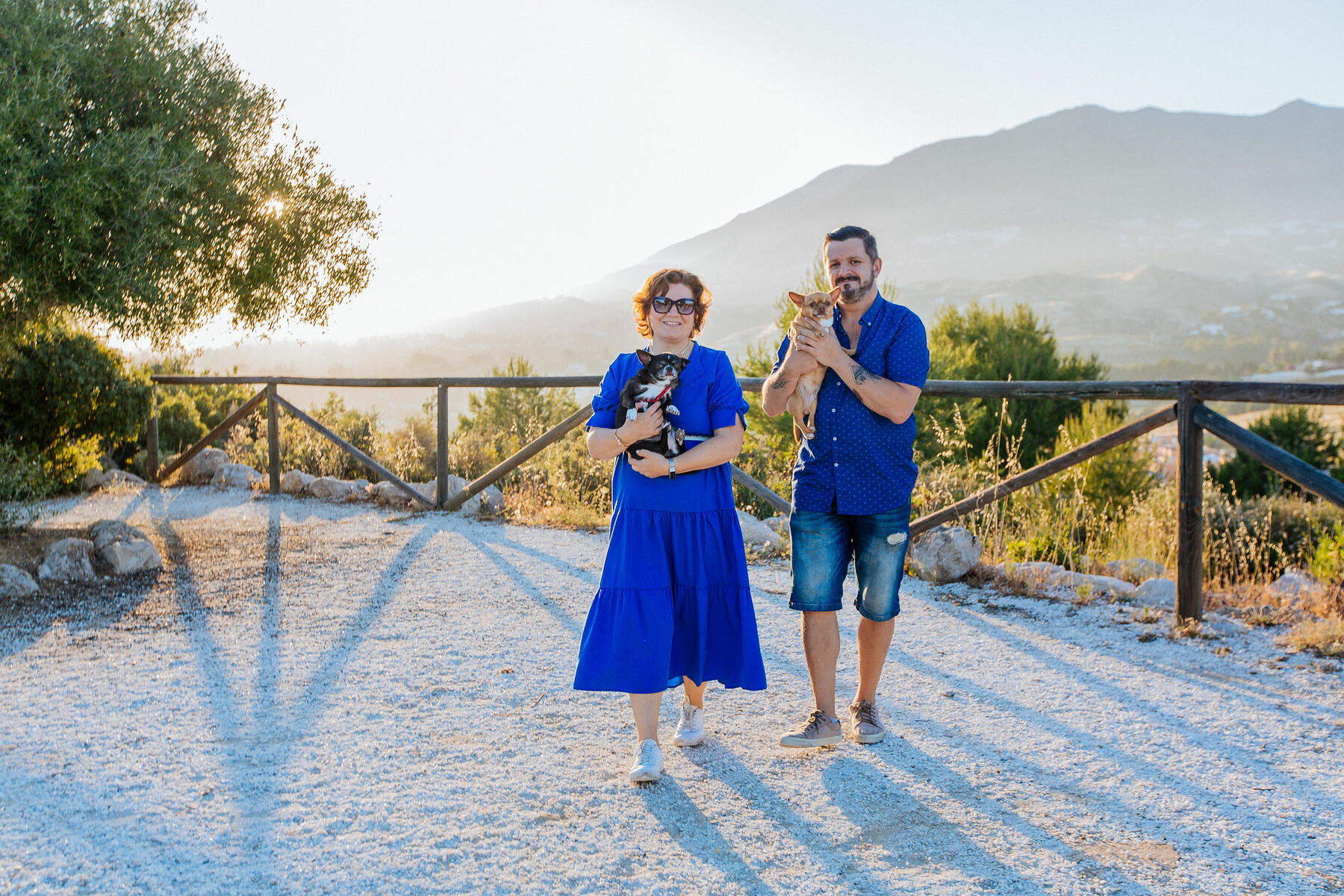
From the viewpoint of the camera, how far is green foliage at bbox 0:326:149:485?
826 cm

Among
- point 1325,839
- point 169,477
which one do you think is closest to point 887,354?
point 1325,839

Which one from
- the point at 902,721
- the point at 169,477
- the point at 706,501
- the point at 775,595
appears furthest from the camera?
the point at 169,477

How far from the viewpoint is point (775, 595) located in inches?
205

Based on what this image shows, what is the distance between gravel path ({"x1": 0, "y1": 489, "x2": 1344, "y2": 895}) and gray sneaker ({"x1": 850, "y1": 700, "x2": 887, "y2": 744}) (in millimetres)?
63

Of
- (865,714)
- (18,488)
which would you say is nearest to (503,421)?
(18,488)

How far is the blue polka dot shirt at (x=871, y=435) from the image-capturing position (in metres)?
2.87

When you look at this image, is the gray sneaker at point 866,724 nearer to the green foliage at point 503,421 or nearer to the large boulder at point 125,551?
the large boulder at point 125,551

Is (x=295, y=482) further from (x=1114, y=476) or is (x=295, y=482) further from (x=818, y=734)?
(x=1114, y=476)

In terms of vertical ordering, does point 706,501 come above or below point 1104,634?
above

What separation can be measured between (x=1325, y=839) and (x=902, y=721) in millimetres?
1289

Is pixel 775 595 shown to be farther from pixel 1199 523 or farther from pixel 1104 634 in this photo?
pixel 1199 523

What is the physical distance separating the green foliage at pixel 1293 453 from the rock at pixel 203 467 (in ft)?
39.7

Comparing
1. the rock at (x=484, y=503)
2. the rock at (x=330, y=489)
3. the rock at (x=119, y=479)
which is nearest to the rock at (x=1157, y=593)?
the rock at (x=484, y=503)

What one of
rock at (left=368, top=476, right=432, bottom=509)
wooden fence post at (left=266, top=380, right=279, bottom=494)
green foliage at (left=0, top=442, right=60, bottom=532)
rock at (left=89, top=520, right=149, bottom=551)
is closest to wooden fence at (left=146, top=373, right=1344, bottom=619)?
rock at (left=368, top=476, right=432, bottom=509)
